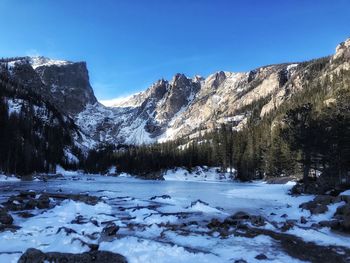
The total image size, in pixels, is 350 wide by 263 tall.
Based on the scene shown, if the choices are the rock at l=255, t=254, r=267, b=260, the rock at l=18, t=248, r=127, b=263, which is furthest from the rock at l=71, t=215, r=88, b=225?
the rock at l=255, t=254, r=267, b=260

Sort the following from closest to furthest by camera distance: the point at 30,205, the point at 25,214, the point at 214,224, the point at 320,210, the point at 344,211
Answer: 1. the point at 214,224
2. the point at 344,211
3. the point at 25,214
4. the point at 320,210
5. the point at 30,205

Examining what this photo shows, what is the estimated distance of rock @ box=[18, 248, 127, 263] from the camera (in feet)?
44.9

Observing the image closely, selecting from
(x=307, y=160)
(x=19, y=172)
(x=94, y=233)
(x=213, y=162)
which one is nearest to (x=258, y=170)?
(x=213, y=162)

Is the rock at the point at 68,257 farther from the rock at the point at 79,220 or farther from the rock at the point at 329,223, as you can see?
the rock at the point at 329,223

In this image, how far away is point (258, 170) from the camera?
126500 mm

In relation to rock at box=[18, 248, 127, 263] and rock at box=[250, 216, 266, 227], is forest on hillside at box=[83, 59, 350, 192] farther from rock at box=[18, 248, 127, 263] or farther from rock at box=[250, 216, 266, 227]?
rock at box=[18, 248, 127, 263]

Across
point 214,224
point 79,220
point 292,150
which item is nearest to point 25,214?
point 79,220

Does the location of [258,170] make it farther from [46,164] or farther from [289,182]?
[46,164]

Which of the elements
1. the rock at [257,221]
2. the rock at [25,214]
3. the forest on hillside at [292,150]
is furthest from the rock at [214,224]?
the forest on hillside at [292,150]

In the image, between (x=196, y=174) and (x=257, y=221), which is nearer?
(x=257, y=221)

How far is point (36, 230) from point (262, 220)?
14.6 metres

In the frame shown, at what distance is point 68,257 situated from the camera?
14023 mm

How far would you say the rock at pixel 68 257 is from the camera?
13680 millimetres

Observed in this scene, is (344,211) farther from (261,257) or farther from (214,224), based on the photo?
(261,257)
